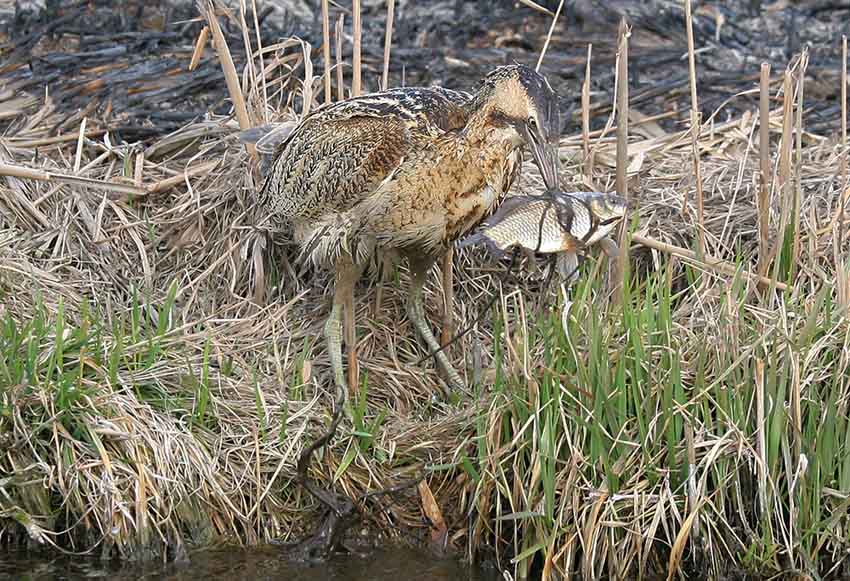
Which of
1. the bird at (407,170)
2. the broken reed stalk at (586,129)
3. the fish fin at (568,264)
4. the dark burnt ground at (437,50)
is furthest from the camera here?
the dark burnt ground at (437,50)

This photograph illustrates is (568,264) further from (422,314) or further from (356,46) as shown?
(356,46)

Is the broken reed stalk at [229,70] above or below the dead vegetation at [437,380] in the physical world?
above

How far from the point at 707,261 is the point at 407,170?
1.30 metres

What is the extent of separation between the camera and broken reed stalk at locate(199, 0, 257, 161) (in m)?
5.71

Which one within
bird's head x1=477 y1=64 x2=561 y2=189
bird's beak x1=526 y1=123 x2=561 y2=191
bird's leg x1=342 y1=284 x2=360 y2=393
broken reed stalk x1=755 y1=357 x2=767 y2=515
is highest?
bird's head x1=477 y1=64 x2=561 y2=189

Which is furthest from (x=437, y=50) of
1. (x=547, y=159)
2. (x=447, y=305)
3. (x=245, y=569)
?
(x=245, y=569)

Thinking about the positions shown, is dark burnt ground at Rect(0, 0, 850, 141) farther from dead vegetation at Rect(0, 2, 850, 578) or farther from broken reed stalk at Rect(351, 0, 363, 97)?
broken reed stalk at Rect(351, 0, 363, 97)

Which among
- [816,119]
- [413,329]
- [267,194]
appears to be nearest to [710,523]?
[413,329]

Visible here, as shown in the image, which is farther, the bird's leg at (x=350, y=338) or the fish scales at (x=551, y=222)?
the bird's leg at (x=350, y=338)

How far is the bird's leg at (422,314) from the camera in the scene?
5363 mm

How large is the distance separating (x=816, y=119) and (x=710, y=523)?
3533 millimetres

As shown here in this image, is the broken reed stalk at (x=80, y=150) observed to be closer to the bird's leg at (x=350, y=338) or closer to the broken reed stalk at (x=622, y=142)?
the bird's leg at (x=350, y=338)

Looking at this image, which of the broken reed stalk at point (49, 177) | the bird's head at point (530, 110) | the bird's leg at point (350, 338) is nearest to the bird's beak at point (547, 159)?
the bird's head at point (530, 110)

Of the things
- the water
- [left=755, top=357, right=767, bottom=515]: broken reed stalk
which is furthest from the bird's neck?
the water
